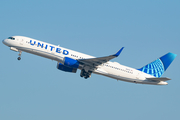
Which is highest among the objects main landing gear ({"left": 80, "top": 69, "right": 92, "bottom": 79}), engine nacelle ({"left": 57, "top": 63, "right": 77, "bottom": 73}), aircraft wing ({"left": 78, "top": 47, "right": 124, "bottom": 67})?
aircraft wing ({"left": 78, "top": 47, "right": 124, "bottom": 67})

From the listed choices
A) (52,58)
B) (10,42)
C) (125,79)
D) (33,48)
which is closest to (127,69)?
(125,79)

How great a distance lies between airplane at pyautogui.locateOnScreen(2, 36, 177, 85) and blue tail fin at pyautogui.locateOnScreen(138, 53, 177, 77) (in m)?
1.33

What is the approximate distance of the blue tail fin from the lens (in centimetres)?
5727

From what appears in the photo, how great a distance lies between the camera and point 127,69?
176 feet

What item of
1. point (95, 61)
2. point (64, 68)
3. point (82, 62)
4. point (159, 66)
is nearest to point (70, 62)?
point (82, 62)

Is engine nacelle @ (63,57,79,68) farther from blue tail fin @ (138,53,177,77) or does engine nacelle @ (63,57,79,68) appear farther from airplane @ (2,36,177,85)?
blue tail fin @ (138,53,177,77)

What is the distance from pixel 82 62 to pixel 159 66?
18.7m

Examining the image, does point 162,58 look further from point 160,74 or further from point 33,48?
point 33,48

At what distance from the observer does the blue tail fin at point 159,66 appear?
57.3 metres

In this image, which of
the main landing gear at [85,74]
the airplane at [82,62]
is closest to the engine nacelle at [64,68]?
the airplane at [82,62]

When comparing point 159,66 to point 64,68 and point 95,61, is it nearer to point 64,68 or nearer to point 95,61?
point 95,61

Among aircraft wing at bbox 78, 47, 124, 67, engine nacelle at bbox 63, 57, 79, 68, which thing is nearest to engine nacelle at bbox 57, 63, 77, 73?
engine nacelle at bbox 63, 57, 79, 68

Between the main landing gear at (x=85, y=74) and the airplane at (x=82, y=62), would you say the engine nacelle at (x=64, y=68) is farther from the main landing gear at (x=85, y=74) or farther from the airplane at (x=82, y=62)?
the main landing gear at (x=85, y=74)

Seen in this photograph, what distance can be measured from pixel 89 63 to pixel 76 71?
19.1 feet
